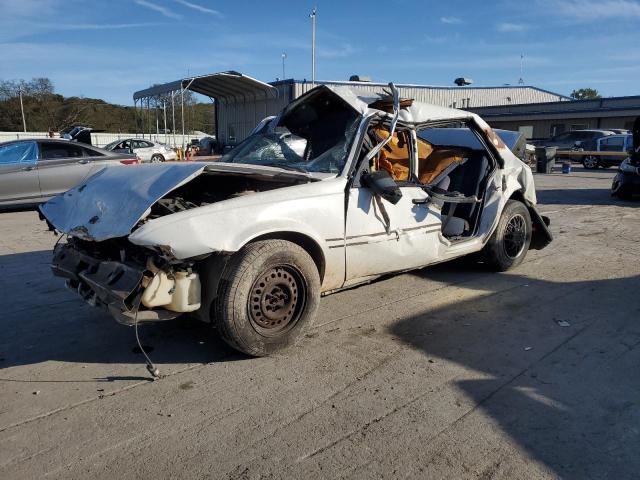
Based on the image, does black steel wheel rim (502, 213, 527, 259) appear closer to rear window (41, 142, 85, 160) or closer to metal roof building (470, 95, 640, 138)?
rear window (41, 142, 85, 160)

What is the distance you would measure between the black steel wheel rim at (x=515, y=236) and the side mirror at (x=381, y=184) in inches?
86.3

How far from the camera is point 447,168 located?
548 cm

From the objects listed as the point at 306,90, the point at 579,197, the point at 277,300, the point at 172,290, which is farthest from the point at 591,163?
the point at 172,290

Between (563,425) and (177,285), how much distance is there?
2352 mm

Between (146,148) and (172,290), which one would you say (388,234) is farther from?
(146,148)

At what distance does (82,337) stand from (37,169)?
7380mm

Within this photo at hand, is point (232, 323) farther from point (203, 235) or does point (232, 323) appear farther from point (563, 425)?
point (563, 425)

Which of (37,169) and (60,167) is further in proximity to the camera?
(60,167)

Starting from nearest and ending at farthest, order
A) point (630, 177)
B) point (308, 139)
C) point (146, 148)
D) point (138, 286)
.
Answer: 1. point (138, 286)
2. point (308, 139)
3. point (630, 177)
4. point (146, 148)

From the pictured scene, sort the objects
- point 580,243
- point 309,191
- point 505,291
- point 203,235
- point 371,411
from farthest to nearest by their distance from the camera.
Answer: point 580,243
point 505,291
point 309,191
point 203,235
point 371,411

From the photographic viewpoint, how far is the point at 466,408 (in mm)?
2949

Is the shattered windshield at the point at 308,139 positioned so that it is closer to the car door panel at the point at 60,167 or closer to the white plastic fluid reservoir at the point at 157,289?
the white plastic fluid reservoir at the point at 157,289

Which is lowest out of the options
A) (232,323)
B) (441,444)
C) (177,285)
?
(441,444)

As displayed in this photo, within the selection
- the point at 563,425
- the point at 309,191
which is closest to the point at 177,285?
the point at 309,191
